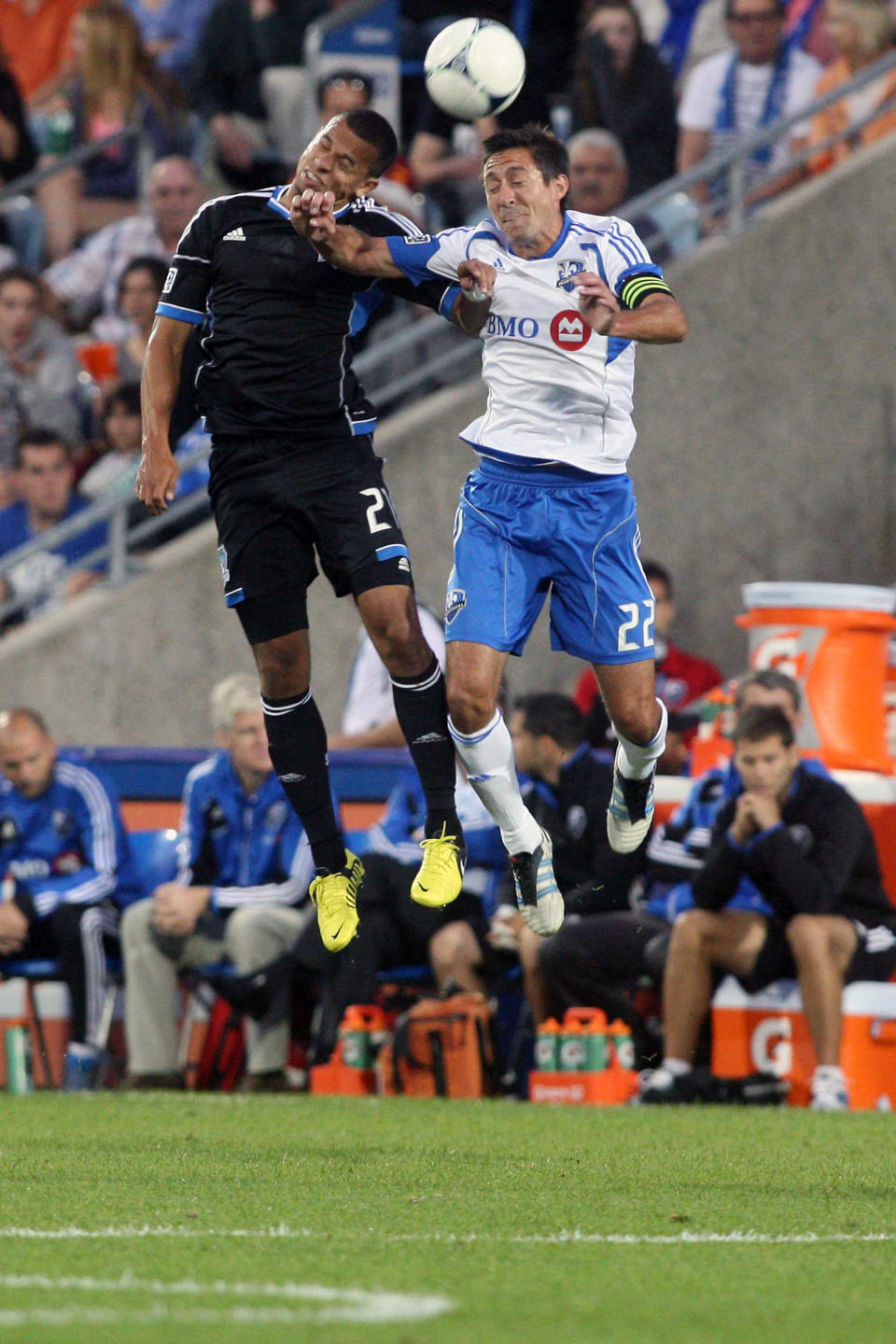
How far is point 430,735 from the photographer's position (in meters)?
7.45

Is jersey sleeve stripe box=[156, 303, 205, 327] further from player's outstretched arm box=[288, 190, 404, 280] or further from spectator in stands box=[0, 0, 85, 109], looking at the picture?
spectator in stands box=[0, 0, 85, 109]

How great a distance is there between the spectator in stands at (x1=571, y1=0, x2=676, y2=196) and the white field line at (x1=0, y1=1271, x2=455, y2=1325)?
9.56m

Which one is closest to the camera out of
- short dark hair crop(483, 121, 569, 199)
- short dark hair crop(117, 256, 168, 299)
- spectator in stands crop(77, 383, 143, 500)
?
short dark hair crop(483, 121, 569, 199)

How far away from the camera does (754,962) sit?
9602 mm

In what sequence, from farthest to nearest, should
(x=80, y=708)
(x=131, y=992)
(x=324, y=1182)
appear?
(x=80, y=708) < (x=131, y=992) < (x=324, y=1182)

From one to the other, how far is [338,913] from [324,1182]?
3.89 feet

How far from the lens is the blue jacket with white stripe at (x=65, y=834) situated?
35.3 ft

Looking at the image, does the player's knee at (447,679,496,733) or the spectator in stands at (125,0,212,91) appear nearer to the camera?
the player's knee at (447,679,496,733)

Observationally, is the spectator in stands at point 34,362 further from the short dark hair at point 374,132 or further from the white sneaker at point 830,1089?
the short dark hair at point 374,132

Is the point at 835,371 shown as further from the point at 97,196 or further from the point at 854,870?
the point at 97,196

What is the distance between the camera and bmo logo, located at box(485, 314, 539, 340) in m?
7.21

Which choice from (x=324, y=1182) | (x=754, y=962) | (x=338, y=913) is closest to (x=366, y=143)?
(x=338, y=913)

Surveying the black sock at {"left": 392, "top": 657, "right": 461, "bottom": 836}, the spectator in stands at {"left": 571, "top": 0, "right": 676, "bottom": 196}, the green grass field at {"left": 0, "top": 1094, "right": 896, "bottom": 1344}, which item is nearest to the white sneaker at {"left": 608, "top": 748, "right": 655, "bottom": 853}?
the black sock at {"left": 392, "top": 657, "right": 461, "bottom": 836}

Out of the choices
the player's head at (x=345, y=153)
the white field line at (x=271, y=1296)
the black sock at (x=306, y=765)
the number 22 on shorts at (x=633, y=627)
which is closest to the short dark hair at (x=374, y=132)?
the player's head at (x=345, y=153)
